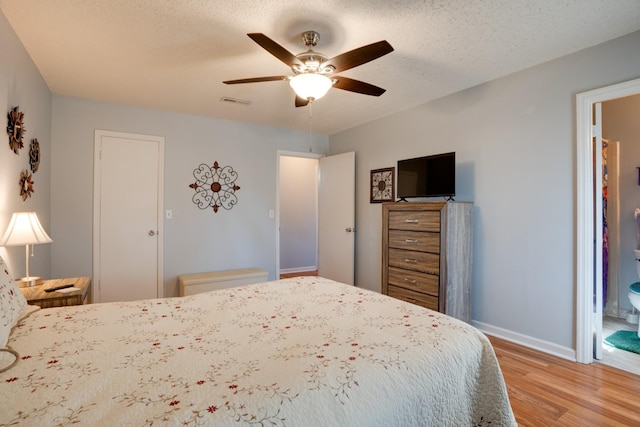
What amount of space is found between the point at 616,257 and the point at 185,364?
4.38 meters

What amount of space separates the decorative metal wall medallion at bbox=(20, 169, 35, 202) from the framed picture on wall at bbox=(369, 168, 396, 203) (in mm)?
3455

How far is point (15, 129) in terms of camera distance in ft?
7.17

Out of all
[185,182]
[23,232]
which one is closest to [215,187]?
[185,182]

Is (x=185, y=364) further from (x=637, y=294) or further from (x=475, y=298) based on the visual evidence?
(x=637, y=294)

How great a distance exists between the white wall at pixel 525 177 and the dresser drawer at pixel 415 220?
0.54m

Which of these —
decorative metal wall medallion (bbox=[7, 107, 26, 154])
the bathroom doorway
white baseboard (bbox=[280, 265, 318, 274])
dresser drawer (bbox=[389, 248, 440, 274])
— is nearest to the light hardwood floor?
dresser drawer (bbox=[389, 248, 440, 274])

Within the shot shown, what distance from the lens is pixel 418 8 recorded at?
1911 mm

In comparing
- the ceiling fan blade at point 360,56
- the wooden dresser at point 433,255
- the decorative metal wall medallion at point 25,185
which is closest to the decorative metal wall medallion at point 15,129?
the decorative metal wall medallion at point 25,185

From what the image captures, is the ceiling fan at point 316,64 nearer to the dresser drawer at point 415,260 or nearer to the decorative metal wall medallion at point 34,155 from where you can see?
the dresser drawer at point 415,260

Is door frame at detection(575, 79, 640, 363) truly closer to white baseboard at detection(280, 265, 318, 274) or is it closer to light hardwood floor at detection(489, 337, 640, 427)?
light hardwood floor at detection(489, 337, 640, 427)

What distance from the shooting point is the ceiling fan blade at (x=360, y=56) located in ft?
5.79

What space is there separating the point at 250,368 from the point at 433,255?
2216 millimetres

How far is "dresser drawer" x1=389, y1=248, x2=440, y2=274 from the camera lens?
2.90 metres

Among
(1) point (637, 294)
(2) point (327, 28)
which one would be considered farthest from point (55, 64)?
(1) point (637, 294)
